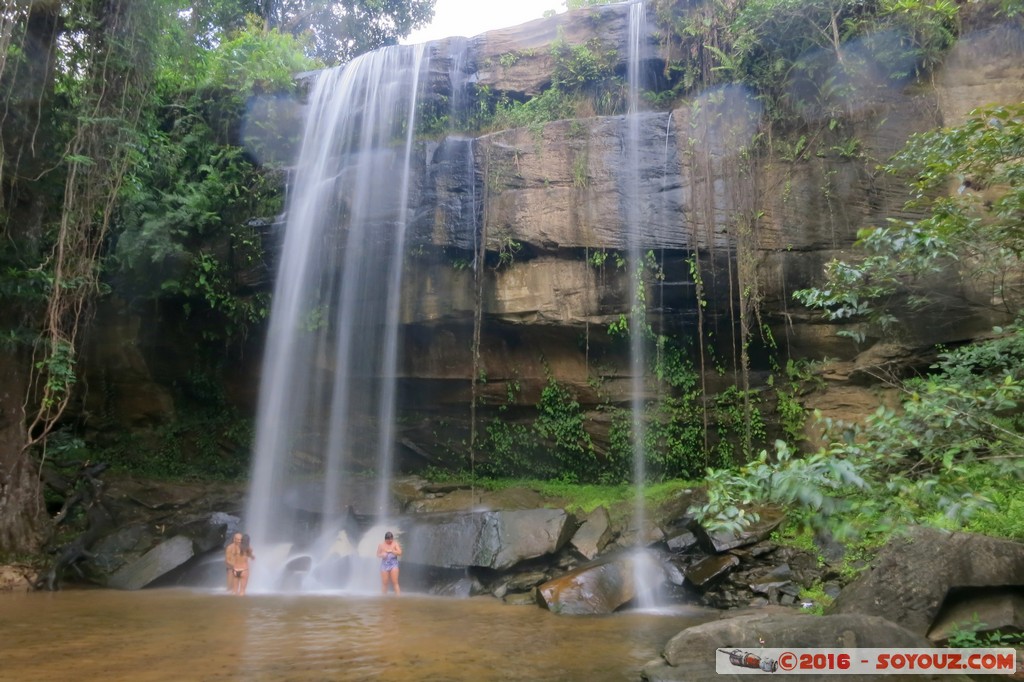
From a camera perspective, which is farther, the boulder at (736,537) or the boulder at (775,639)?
the boulder at (736,537)

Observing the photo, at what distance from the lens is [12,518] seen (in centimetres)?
1002

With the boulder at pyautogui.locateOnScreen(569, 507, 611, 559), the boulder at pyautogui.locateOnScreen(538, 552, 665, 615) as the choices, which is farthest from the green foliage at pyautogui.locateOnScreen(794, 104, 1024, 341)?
the boulder at pyautogui.locateOnScreen(569, 507, 611, 559)

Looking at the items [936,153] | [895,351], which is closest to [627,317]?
[895,351]

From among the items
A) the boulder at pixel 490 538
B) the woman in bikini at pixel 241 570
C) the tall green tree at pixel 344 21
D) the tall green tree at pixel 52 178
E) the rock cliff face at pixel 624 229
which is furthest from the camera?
the tall green tree at pixel 344 21

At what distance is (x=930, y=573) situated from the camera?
5.55 meters

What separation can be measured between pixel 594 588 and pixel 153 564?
6.45 meters

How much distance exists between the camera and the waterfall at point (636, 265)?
11625 mm

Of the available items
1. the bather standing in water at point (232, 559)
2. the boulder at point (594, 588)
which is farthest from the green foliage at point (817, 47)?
the bather standing in water at point (232, 559)

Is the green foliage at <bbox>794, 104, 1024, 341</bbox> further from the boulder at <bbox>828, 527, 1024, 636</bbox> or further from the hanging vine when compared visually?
the hanging vine

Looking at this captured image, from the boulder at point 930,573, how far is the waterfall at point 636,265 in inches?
197

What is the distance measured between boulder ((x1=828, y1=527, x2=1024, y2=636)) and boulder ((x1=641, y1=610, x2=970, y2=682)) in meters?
0.49

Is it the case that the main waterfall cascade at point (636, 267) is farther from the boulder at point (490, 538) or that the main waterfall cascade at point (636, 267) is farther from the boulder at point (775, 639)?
the boulder at point (775, 639)

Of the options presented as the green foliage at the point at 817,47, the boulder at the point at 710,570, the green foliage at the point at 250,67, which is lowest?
the boulder at the point at 710,570

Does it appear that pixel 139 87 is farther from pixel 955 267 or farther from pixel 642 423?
pixel 955 267
